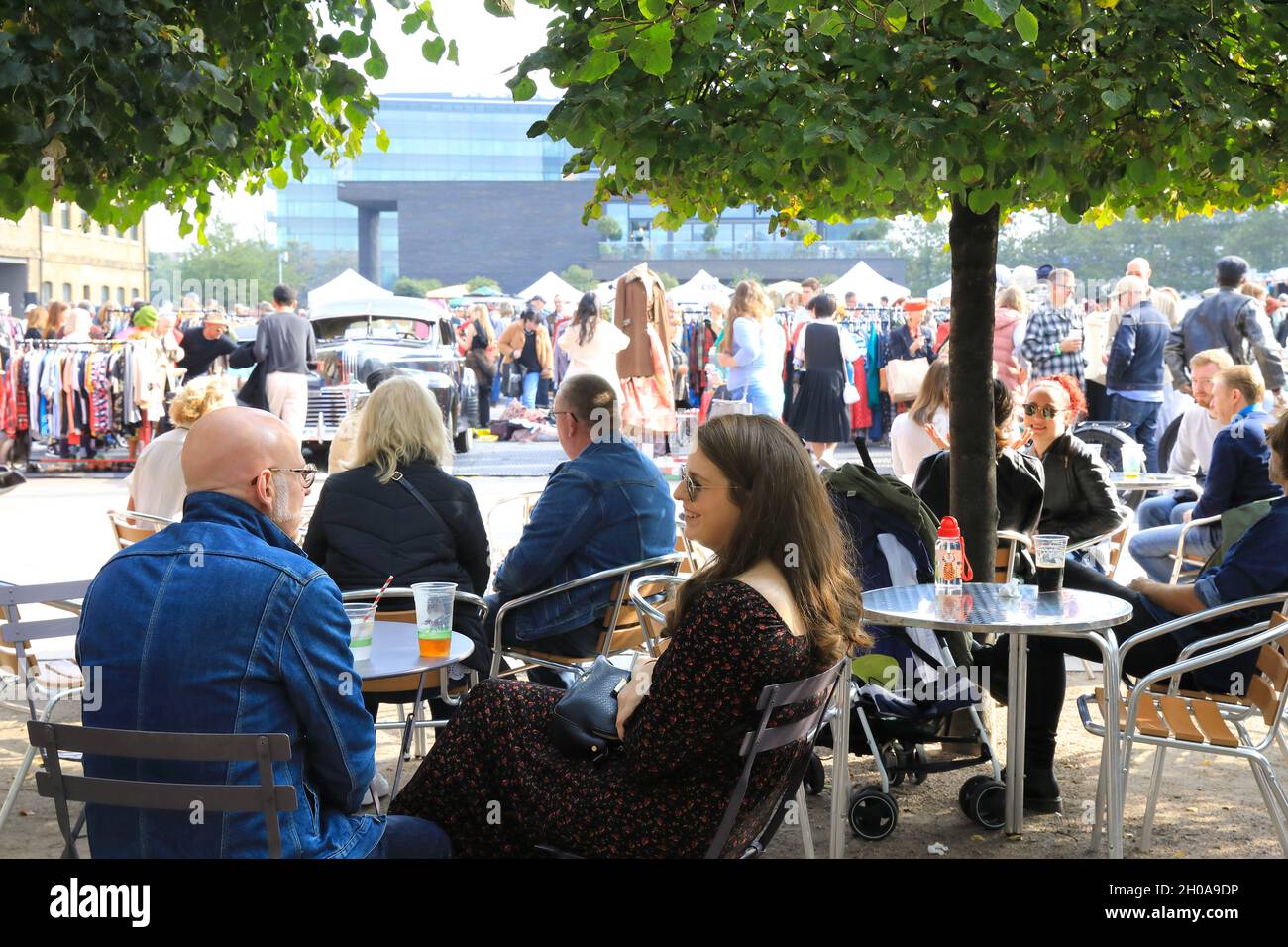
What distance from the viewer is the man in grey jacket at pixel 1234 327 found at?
10.9m

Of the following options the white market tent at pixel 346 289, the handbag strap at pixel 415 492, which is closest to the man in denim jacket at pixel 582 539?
the handbag strap at pixel 415 492

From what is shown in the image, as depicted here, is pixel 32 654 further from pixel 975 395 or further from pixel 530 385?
pixel 530 385

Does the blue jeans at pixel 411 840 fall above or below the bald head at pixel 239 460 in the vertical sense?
below

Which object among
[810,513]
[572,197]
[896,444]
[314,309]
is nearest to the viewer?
[810,513]

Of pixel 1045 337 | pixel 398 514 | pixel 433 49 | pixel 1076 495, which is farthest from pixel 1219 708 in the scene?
pixel 1045 337

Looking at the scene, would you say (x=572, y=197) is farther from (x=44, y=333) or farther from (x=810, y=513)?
(x=810, y=513)

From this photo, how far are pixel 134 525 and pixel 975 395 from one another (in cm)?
367

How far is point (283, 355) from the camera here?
554 inches

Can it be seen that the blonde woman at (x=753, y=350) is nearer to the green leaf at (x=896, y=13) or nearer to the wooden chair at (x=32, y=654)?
the wooden chair at (x=32, y=654)

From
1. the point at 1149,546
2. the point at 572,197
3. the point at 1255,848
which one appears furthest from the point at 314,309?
the point at 572,197

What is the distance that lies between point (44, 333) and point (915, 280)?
82965mm

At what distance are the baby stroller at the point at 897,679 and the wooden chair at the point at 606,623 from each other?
2.33ft

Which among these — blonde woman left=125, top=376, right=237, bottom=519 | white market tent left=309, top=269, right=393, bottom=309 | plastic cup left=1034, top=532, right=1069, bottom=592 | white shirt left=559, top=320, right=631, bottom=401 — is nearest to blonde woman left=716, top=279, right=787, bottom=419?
white shirt left=559, top=320, right=631, bottom=401

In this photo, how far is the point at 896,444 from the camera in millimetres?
7852
